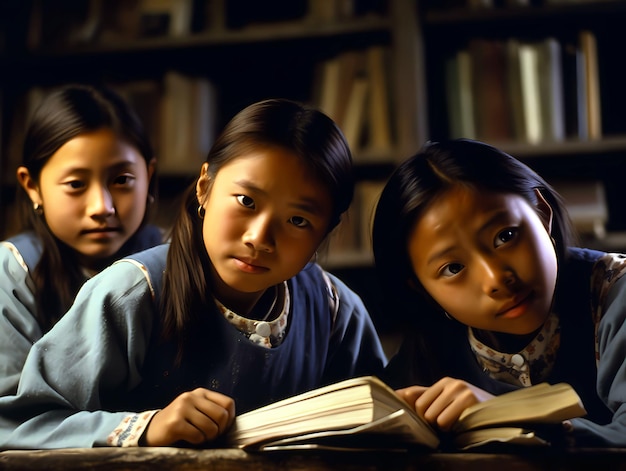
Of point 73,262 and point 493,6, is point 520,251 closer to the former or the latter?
point 73,262

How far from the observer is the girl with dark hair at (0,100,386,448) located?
79 cm

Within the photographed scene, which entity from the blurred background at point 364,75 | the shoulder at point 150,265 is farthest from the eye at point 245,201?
the blurred background at point 364,75

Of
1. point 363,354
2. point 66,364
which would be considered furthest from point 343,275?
point 66,364

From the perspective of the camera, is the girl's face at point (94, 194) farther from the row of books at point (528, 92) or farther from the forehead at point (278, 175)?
the row of books at point (528, 92)

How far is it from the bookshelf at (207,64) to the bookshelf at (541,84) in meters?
0.10

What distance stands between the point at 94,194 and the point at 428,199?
41cm

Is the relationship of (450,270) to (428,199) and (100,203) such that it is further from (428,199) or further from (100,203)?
(100,203)

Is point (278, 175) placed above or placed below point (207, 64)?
below

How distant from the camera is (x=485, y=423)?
2.14 feet

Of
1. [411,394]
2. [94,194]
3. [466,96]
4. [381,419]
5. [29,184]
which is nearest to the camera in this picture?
[381,419]

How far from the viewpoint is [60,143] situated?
3.27ft

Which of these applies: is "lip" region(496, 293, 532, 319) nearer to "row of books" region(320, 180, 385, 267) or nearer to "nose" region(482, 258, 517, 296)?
"nose" region(482, 258, 517, 296)

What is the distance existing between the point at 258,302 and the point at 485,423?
1.17 ft

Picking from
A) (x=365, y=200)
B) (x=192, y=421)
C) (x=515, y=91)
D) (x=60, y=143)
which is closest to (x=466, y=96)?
(x=515, y=91)
